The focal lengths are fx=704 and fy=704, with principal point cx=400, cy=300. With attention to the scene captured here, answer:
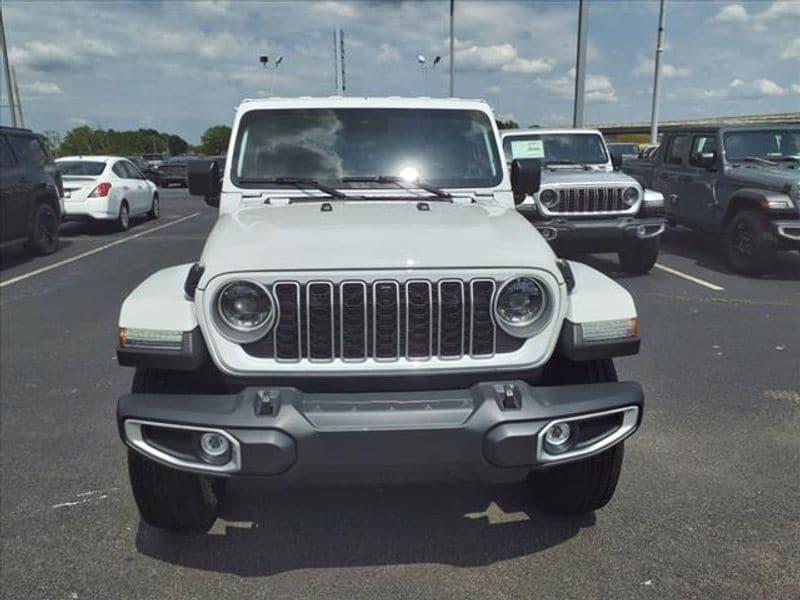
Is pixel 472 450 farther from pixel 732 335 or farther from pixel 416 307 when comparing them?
pixel 732 335

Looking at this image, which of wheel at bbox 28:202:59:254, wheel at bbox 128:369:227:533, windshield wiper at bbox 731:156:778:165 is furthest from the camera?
wheel at bbox 28:202:59:254

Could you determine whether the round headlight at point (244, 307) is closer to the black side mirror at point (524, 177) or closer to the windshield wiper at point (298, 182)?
the windshield wiper at point (298, 182)

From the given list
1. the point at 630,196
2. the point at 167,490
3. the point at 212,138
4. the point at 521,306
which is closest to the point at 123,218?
the point at 630,196

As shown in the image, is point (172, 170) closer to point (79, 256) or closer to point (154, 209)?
point (154, 209)

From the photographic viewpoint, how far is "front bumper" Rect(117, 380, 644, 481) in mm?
2377

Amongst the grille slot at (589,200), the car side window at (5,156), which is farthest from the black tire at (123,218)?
the grille slot at (589,200)

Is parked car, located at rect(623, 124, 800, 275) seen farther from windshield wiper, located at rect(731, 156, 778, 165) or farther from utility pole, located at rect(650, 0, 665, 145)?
utility pole, located at rect(650, 0, 665, 145)

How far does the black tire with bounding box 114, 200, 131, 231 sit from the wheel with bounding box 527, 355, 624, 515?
518 inches

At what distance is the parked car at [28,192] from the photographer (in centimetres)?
1000

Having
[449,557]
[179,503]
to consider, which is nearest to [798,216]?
[449,557]

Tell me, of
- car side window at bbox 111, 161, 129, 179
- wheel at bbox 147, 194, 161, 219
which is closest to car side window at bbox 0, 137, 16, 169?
car side window at bbox 111, 161, 129, 179

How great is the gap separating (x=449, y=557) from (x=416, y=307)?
1.14 metres

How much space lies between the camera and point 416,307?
2602 mm

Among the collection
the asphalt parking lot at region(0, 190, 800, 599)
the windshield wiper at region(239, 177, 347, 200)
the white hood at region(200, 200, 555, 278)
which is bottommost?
the asphalt parking lot at region(0, 190, 800, 599)
